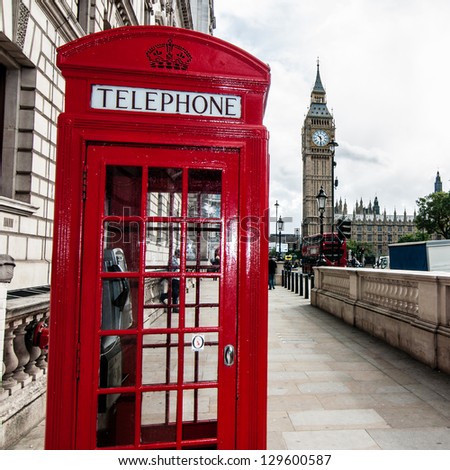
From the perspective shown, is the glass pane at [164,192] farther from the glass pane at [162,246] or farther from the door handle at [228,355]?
the door handle at [228,355]

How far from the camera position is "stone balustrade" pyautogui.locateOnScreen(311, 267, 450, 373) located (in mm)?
5344

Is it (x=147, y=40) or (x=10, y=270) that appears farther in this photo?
(x=10, y=270)

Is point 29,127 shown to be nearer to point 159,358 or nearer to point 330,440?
point 159,358

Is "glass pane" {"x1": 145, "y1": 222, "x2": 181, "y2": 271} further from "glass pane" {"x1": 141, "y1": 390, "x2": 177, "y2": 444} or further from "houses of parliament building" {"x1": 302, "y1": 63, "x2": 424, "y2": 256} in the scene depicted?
"houses of parliament building" {"x1": 302, "y1": 63, "x2": 424, "y2": 256}

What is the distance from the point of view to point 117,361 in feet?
8.30

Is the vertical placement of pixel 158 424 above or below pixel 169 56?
below

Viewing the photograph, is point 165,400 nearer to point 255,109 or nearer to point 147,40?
point 255,109

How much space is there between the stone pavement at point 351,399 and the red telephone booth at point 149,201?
1.59 meters

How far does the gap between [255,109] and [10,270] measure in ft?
7.05

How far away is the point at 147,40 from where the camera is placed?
7.12ft

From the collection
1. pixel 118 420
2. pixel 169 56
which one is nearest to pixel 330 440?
pixel 118 420

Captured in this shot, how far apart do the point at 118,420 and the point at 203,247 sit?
52.1 inches

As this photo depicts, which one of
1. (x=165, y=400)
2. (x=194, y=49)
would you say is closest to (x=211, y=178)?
(x=194, y=49)
